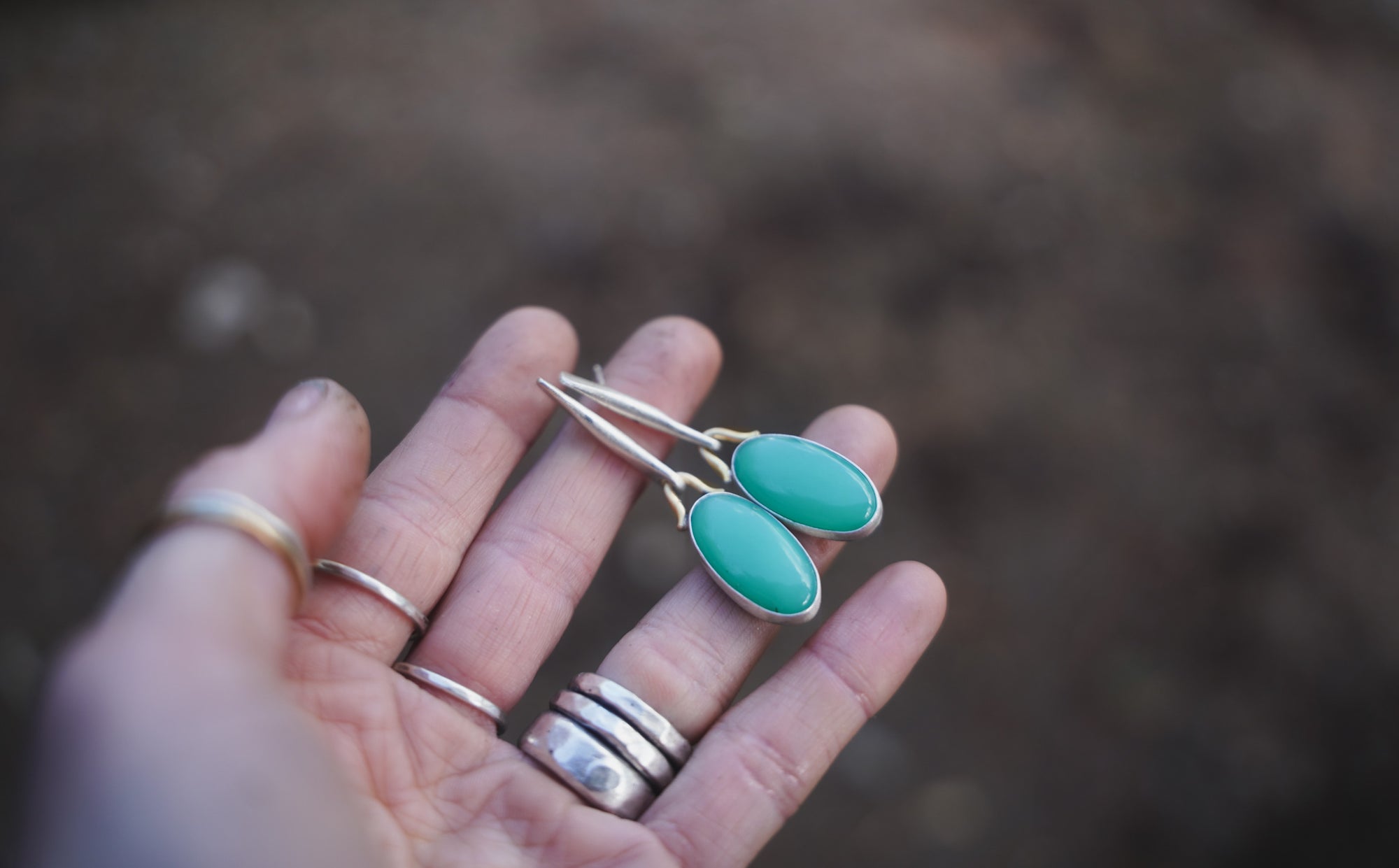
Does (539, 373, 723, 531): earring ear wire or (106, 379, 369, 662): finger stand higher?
(539, 373, 723, 531): earring ear wire

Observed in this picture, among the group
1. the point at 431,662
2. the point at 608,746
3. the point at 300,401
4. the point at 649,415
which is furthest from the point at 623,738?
the point at 300,401

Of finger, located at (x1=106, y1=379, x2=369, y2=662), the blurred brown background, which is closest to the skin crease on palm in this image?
finger, located at (x1=106, y1=379, x2=369, y2=662)

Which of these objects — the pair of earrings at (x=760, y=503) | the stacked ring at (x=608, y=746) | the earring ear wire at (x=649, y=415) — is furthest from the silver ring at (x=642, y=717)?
the earring ear wire at (x=649, y=415)

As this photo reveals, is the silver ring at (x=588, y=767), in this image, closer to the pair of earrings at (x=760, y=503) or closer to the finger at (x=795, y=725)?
the finger at (x=795, y=725)

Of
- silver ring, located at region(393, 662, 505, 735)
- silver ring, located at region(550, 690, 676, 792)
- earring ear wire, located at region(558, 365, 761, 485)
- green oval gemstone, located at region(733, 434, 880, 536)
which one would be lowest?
silver ring, located at region(393, 662, 505, 735)

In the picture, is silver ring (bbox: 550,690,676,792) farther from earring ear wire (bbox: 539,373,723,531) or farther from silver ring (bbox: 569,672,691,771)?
→ earring ear wire (bbox: 539,373,723,531)

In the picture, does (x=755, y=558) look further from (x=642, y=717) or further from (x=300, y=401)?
(x=300, y=401)

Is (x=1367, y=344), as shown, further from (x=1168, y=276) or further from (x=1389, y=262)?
(x=1168, y=276)
